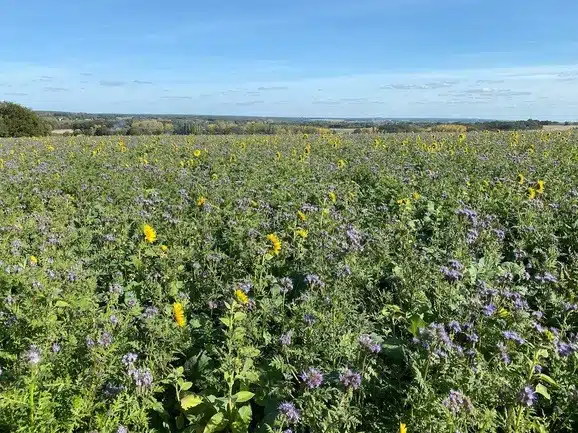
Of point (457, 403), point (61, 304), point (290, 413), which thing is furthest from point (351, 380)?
point (61, 304)

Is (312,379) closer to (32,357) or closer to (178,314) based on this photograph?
(178,314)

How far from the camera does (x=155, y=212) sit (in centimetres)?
667

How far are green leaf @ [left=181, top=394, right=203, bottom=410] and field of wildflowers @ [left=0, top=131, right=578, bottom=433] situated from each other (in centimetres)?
2

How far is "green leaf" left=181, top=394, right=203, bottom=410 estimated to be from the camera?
3188mm

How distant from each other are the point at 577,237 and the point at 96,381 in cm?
549

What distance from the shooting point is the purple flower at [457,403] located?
2375 mm

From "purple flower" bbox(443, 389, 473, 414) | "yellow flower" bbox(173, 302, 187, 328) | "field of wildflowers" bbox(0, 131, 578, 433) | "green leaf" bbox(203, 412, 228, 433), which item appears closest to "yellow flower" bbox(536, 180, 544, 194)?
"field of wildflowers" bbox(0, 131, 578, 433)

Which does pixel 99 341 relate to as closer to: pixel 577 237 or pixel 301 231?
pixel 301 231

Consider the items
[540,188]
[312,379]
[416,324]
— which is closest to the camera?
[312,379]

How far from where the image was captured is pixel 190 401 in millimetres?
3223

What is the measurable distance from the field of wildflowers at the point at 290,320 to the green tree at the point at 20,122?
130 ft

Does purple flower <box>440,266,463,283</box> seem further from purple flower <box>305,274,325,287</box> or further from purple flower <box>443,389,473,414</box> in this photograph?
purple flower <box>443,389,473,414</box>

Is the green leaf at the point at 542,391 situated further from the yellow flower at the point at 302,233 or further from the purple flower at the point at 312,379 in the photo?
the yellow flower at the point at 302,233

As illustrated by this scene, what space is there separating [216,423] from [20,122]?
152 ft
